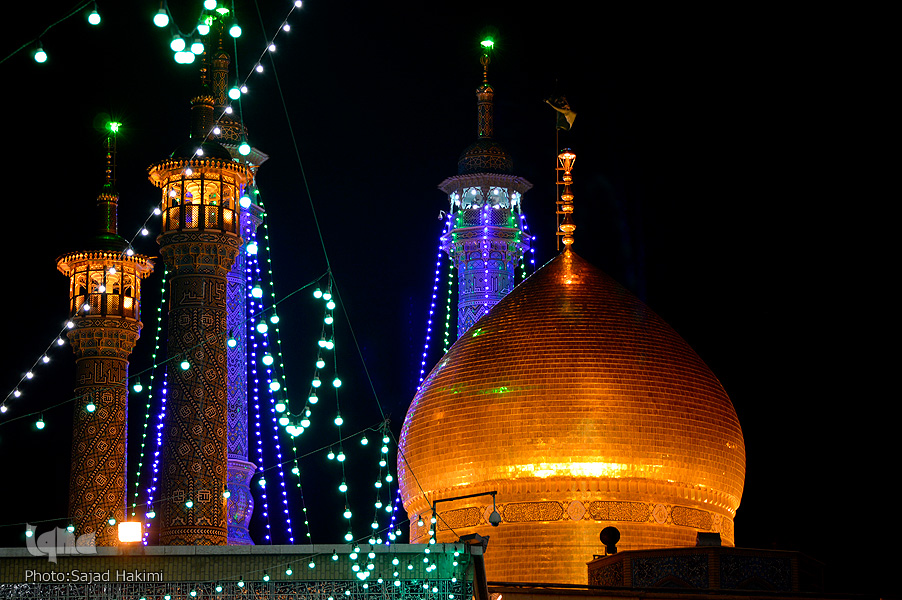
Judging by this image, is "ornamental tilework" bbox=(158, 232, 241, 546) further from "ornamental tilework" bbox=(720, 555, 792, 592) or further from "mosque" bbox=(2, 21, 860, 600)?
"ornamental tilework" bbox=(720, 555, 792, 592)

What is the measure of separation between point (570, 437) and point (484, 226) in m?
5.93

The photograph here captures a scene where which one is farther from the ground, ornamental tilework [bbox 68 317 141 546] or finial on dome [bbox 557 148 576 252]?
finial on dome [bbox 557 148 576 252]

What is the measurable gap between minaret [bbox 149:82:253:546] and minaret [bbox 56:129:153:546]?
117 inches

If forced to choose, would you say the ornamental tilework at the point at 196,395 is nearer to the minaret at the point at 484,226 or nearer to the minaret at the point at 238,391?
the minaret at the point at 238,391

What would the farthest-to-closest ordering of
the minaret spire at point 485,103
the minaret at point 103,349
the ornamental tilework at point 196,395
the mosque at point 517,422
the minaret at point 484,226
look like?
the minaret spire at point 485,103 < the minaret at point 484,226 < the minaret at point 103,349 < the mosque at point 517,422 < the ornamental tilework at point 196,395

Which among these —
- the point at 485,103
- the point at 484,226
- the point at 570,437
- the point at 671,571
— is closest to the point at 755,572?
the point at 671,571

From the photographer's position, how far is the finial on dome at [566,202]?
2097cm

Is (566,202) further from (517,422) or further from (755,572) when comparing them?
(755,572)

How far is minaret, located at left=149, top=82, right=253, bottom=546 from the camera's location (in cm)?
1686

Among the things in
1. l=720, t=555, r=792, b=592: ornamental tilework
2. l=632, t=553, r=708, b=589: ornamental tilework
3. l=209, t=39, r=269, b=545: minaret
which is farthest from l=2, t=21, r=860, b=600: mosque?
l=209, t=39, r=269, b=545: minaret

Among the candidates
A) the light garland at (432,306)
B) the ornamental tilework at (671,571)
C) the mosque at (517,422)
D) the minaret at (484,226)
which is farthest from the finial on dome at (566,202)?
the ornamental tilework at (671,571)

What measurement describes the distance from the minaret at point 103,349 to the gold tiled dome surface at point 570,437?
10.6 feet

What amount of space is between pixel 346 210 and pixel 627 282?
14.8 ft

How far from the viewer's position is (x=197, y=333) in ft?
56.9
